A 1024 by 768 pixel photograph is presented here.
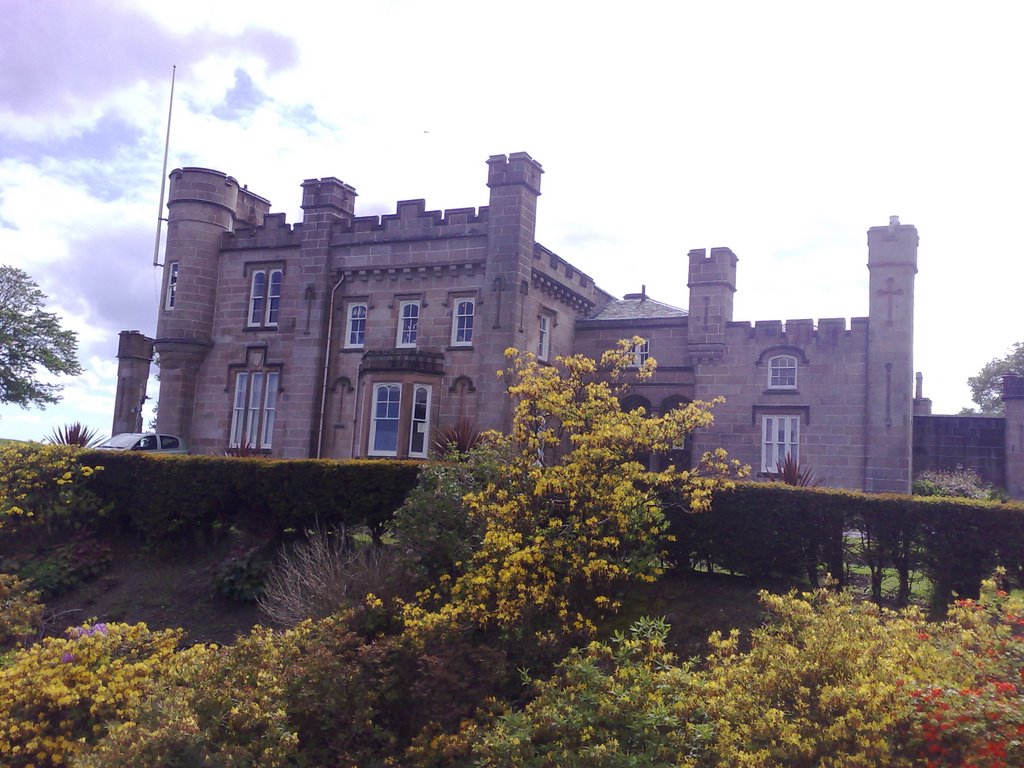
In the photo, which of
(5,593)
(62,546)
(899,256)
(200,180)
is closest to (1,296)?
(200,180)

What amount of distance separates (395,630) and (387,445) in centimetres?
1509

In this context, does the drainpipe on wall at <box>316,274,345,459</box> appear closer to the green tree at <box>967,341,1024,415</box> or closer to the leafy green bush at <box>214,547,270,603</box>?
the leafy green bush at <box>214,547,270,603</box>

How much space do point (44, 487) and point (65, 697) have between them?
10.2m

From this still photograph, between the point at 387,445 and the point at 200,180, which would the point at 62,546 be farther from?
the point at 200,180

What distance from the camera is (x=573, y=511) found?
1077cm

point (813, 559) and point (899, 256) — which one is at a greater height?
point (899, 256)

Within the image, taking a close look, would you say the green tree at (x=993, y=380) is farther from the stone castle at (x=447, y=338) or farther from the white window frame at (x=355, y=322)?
the white window frame at (x=355, y=322)

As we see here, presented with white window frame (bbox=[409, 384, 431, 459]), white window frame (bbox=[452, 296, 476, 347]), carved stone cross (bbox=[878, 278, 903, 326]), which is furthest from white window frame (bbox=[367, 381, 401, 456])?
carved stone cross (bbox=[878, 278, 903, 326])

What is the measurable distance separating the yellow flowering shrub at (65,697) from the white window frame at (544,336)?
19.2 meters

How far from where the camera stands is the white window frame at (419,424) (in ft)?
80.7

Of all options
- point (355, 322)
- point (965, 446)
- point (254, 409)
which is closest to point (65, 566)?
point (254, 409)

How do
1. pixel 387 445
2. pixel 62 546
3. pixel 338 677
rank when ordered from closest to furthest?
1. pixel 338 677
2. pixel 62 546
3. pixel 387 445

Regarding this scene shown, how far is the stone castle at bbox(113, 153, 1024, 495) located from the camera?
24.8 meters

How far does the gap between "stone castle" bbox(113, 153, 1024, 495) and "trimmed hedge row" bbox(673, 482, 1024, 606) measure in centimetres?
1258
